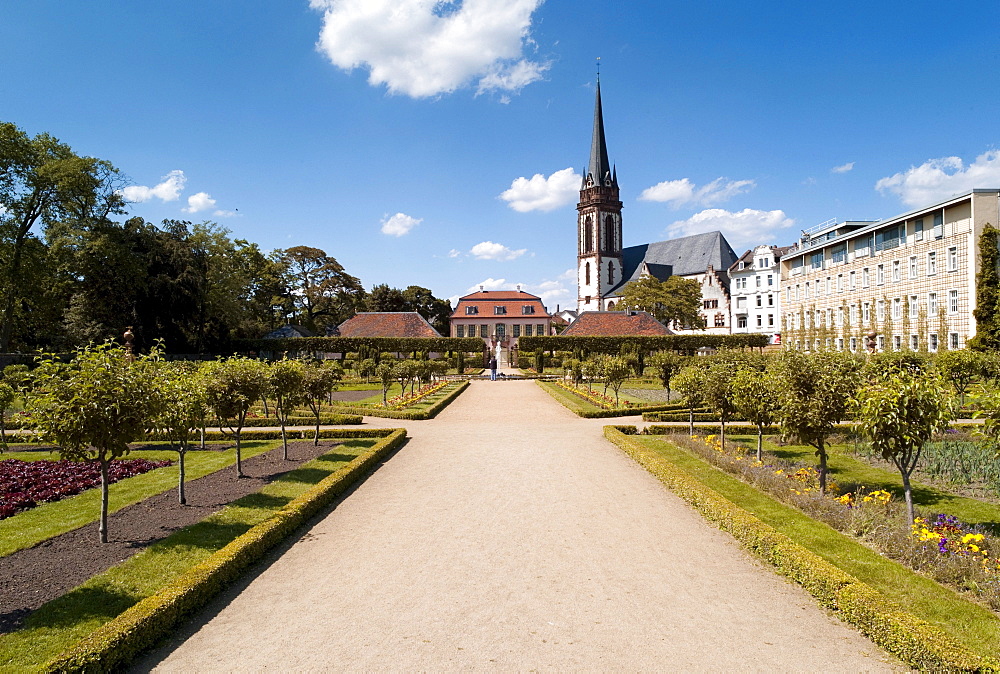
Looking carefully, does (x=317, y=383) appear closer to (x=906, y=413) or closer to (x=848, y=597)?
(x=848, y=597)

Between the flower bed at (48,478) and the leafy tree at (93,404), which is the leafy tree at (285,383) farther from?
the leafy tree at (93,404)

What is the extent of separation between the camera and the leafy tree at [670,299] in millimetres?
78250

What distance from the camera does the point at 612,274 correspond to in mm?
113562

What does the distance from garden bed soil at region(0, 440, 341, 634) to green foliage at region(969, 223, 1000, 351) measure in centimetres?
4336

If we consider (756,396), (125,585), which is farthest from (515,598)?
(756,396)

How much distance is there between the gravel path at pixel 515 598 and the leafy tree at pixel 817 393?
299 cm

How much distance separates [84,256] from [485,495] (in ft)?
142

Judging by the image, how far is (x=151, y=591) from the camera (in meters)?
7.23

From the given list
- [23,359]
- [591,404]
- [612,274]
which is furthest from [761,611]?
[612,274]

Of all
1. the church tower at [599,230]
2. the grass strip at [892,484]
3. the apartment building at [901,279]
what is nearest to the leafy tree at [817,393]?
the grass strip at [892,484]

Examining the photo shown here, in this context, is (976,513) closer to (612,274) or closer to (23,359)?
(23,359)

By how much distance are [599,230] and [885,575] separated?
354 ft

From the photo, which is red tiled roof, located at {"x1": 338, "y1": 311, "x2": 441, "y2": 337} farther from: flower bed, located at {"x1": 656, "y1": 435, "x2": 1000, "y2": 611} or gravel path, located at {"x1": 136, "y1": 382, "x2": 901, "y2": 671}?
flower bed, located at {"x1": 656, "y1": 435, "x2": 1000, "y2": 611}

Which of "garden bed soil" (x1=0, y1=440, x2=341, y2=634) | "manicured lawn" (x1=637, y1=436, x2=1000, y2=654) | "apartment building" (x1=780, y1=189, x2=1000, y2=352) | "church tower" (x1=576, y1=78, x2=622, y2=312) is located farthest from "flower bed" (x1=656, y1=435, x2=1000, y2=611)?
"church tower" (x1=576, y1=78, x2=622, y2=312)
